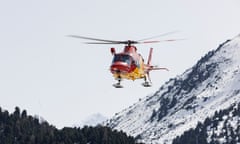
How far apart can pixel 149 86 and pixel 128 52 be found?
3.51 m

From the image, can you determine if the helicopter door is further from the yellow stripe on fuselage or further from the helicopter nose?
the yellow stripe on fuselage

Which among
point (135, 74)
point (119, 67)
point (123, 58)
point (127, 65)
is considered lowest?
point (119, 67)

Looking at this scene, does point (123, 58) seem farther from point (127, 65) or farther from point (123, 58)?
point (127, 65)

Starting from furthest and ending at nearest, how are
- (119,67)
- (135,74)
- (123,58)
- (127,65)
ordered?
(135,74)
(123,58)
(127,65)
(119,67)

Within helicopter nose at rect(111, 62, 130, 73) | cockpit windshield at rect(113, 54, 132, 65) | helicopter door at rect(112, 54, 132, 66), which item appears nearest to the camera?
helicopter nose at rect(111, 62, 130, 73)

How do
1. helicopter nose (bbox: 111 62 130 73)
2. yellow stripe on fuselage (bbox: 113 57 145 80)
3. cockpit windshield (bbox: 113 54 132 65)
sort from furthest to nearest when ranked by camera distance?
1. cockpit windshield (bbox: 113 54 132 65)
2. yellow stripe on fuselage (bbox: 113 57 145 80)
3. helicopter nose (bbox: 111 62 130 73)

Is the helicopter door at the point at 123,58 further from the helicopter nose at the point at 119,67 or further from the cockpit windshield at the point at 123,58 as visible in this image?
the helicopter nose at the point at 119,67

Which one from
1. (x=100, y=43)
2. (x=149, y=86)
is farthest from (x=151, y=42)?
(x=149, y=86)

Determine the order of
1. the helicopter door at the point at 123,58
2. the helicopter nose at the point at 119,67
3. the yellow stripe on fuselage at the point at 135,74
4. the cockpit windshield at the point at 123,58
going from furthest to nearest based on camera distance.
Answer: the cockpit windshield at the point at 123,58
the helicopter door at the point at 123,58
the yellow stripe on fuselage at the point at 135,74
the helicopter nose at the point at 119,67

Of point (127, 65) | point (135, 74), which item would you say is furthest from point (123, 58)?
point (135, 74)

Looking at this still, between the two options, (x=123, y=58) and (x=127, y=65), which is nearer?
(x=127, y=65)

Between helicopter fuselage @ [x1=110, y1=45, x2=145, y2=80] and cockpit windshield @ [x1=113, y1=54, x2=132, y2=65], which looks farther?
cockpit windshield @ [x1=113, y1=54, x2=132, y2=65]

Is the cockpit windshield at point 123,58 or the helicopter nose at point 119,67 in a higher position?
the cockpit windshield at point 123,58

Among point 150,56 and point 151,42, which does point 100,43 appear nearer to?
point 151,42
